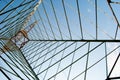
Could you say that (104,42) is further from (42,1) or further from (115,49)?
(42,1)

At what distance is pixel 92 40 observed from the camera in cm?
703

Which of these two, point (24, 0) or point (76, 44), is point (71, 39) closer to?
point (76, 44)

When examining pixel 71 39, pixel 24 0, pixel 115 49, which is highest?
pixel 24 0

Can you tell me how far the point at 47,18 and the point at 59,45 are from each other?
5.86 ft

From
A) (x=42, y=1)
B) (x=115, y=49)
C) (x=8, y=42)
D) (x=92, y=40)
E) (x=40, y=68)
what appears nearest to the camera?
(x=115, y=49)

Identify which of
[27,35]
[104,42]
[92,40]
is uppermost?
[27,35]

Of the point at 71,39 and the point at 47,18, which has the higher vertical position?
the point at 47,18

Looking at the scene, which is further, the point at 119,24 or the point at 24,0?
the point at 24,0

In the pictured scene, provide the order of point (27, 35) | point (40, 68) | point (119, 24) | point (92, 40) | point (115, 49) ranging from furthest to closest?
point (27, 35) < point (40, 68) < point (92, 40) < point (119, 24) < point (115, 49)

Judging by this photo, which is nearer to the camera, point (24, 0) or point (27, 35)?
point (24, 0)

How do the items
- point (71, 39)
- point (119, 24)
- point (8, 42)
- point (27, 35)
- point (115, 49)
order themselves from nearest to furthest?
point (115, 49), point (119, 24), point (71, 39), point (8, 42), point (27, 35)

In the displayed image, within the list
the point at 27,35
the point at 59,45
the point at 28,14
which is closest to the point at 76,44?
the point at 59,45

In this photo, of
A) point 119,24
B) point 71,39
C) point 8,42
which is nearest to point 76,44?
point 71,39

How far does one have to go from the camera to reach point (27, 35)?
20.0m
